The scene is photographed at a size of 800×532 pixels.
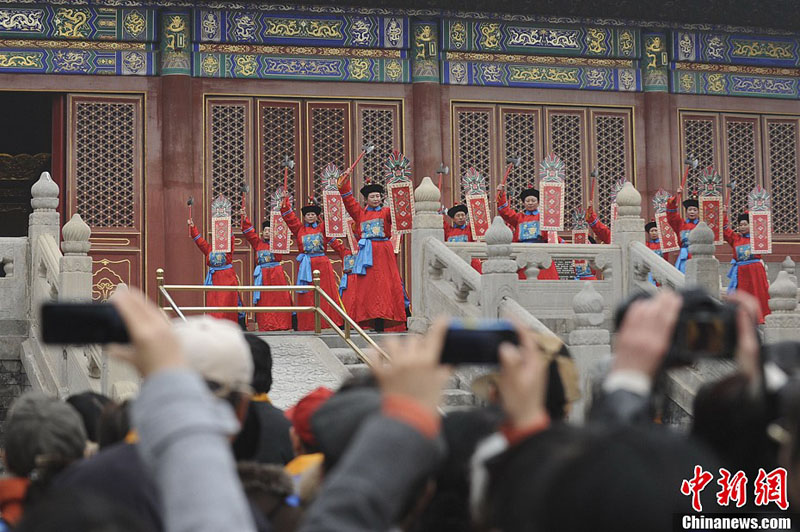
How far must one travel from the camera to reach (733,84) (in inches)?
638

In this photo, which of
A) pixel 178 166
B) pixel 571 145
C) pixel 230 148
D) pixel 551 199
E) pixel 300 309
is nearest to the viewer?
pixel 300 309

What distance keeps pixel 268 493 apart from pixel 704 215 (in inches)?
399

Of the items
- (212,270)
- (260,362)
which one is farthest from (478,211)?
(260,362)

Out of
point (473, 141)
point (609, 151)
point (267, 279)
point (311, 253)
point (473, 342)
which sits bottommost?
point (473, 342)

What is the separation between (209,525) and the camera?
1.74 meters

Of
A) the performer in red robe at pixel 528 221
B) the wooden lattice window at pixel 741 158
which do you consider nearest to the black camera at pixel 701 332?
the performer in red robe at pixel 528 221

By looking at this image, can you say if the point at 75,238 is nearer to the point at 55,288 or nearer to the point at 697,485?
the point at 55,288

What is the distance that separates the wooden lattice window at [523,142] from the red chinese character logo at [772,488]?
13353mm

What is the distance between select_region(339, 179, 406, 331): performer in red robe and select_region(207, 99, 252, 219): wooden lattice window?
340cm

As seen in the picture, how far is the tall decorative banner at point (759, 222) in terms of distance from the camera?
42.2 feet

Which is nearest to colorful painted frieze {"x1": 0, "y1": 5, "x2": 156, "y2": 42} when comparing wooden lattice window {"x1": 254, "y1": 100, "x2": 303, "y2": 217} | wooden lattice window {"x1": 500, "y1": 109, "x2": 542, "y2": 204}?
wooden lattice window {"x1": 254, "y1": 100, "x2": 303, "y2": 217}

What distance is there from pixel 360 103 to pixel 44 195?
19.6ft

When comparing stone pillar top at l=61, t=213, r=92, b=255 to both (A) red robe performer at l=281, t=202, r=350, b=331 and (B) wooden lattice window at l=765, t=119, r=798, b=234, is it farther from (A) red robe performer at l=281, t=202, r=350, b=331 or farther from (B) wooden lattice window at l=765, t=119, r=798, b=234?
(B) wooden lattice window at l=765, t=119, r=798, b=234

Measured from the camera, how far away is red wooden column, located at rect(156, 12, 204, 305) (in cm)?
1447
